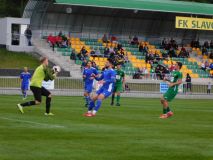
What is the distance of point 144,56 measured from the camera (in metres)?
59.4

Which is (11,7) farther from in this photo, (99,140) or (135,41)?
(99,140)

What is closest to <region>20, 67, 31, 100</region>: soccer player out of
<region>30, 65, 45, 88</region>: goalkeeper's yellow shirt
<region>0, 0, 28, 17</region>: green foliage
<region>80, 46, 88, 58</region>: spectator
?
<region>30, 65, 45, 88</region>: goalkeeper's yellow shirt

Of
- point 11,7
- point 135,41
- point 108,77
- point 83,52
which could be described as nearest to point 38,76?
point 108,77

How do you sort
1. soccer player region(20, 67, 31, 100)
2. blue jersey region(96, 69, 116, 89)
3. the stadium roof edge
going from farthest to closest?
the stadium roof edge → soccer player region(20, 67, 31, 100) → blue jersey region(96, 69, 116, 89)

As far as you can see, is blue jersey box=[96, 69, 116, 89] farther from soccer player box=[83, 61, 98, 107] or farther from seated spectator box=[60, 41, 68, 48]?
seated spectator box=[60, 41, 68, 48]

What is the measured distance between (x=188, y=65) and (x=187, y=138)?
45.8m

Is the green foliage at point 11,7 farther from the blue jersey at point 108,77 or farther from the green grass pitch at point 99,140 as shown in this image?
the green grass pitch at point 99,140

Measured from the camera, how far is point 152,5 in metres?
60.8

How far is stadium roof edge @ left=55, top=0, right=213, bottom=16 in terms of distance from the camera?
5773cm

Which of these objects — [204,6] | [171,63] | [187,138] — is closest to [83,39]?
[171,63]

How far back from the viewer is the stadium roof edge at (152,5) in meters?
57.7

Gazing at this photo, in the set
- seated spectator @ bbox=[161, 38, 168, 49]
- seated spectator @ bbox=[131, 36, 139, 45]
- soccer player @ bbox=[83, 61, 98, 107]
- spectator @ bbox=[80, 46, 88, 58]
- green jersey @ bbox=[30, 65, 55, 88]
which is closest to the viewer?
green jersey @ bbox=[30, 65, 55, 88]

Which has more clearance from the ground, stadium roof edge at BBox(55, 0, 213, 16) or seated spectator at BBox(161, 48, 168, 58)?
stadium roof edge at BBox(55, 0, 213, 16)

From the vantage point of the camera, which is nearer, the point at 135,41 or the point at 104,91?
the point at 104,91
